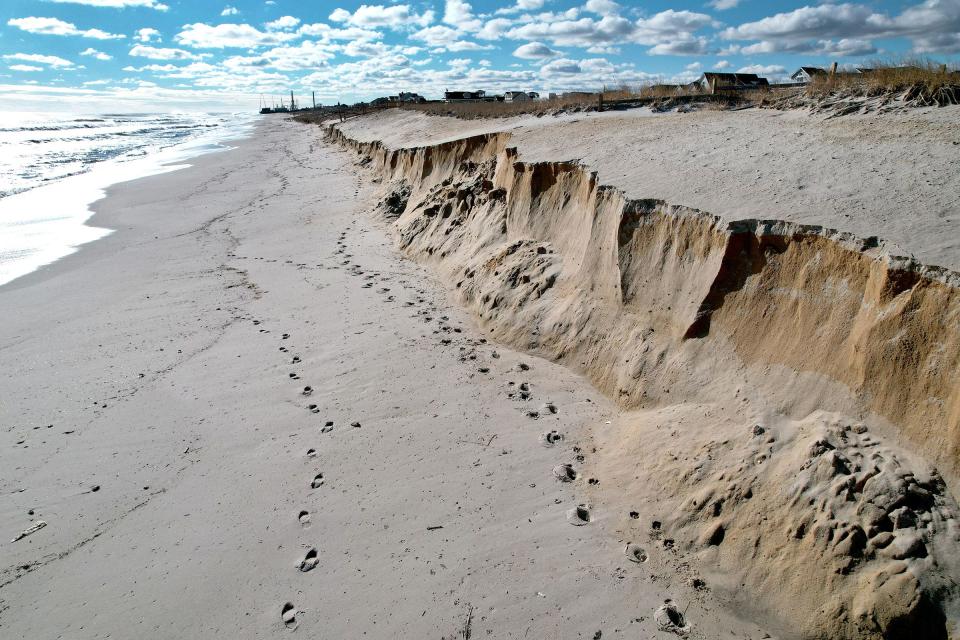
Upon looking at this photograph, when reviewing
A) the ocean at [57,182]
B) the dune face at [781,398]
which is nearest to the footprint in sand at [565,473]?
the dune face at [781,398]

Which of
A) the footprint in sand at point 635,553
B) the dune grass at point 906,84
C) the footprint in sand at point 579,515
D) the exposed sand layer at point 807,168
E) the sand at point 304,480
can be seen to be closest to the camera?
the sand at point 304,480

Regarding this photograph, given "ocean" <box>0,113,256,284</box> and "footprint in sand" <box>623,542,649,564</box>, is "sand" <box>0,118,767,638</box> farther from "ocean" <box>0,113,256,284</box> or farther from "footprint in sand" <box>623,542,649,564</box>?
"ocean" <box>0,113,256,284</box>

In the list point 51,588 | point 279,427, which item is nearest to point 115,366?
point 279,427

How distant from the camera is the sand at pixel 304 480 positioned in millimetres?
3680

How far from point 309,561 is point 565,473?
2.17m

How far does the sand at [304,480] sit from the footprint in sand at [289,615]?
0.15 ft

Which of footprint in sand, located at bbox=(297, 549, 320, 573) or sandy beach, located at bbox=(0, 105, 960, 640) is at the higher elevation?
sandy beach, located at bbox=(0, 105, 960, 640)

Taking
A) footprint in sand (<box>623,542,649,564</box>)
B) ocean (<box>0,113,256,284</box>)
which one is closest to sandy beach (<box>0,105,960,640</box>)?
footprint in sand (<box>623,542,649,564</box>)

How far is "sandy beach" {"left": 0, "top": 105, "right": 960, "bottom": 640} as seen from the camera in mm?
3506

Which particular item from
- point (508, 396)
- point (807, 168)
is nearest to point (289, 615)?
point (508, 396)

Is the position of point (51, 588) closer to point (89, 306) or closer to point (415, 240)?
point (89, 306)

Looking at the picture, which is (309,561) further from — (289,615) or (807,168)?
(807,168)

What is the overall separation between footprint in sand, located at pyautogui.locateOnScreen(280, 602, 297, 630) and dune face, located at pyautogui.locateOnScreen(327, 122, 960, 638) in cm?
257

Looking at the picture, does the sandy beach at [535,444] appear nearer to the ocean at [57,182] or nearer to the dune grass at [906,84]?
the dune grass at [906,84]
